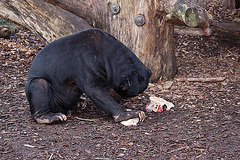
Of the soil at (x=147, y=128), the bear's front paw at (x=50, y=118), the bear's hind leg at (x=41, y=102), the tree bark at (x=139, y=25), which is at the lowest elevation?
the soil at (x=147, y=128)

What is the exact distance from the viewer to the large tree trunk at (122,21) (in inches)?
189

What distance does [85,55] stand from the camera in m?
3.73

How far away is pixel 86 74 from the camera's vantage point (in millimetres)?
3693

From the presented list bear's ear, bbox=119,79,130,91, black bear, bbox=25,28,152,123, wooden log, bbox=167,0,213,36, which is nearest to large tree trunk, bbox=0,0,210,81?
wooden log, bbox=167,0,213,36

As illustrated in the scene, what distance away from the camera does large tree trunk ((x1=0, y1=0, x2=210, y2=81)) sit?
480 centimetres

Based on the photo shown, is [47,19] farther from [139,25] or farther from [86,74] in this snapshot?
[86,74]

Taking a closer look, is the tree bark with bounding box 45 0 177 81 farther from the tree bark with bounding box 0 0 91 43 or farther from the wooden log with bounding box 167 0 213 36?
the wooden log with bounding box 167 0 213 36

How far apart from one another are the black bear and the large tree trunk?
1.10 meters

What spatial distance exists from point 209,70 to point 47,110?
3.28 metres

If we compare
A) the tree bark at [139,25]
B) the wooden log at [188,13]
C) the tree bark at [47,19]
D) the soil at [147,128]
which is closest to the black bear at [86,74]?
the soil at [147,128]

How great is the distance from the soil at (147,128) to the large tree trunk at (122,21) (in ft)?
1.57

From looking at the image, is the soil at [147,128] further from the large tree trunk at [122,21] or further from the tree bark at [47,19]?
the tree bark at [47,19]

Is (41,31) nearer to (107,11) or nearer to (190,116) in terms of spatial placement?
(107,11)

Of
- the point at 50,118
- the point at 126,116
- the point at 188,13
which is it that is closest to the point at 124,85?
the point at 126,116
